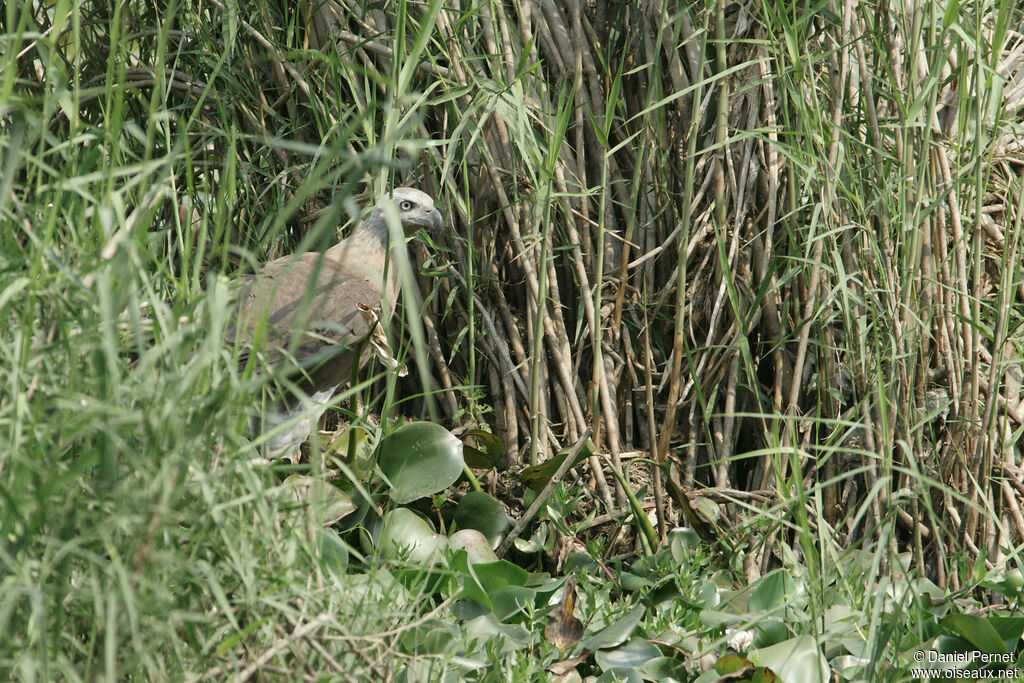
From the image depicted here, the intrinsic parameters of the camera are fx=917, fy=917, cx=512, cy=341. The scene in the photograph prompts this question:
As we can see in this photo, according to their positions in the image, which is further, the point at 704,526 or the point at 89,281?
the point at 704,526

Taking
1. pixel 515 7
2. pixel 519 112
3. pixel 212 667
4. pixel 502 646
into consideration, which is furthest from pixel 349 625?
pixel 515 7

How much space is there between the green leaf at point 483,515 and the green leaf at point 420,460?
5.7 inches

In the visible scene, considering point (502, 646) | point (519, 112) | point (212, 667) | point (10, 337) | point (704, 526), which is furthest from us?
point (704, 526)

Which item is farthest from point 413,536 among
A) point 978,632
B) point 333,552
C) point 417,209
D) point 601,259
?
point 978,632

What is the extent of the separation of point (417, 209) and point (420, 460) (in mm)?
878

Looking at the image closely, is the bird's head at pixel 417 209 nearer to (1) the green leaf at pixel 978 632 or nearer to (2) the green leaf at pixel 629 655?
(2) the green leaf at pixel 629 655

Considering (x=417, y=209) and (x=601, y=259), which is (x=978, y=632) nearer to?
(x=601, y=259)

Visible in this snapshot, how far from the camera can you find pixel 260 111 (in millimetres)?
3041

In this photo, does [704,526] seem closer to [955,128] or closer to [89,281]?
[955,128]

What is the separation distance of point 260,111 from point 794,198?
1.74 m

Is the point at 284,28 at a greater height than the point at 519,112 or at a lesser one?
greater

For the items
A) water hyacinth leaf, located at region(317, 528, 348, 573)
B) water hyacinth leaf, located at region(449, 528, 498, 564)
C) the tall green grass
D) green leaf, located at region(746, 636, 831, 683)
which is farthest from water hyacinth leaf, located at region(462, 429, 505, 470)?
green leaf, located at region(746, 636, 831, 683)

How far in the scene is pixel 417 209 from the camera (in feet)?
10.0

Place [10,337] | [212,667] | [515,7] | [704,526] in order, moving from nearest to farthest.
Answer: [212,667] → [10,337] → [704,526] → [515,7]
